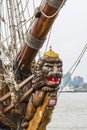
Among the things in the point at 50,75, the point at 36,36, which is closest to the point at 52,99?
the point at 50,75

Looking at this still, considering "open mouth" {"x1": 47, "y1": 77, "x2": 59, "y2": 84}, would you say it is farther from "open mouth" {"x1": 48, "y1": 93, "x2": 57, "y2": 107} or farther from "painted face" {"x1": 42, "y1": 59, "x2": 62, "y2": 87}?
"open mouth" {"x1": 48, "y1": 93, "x2": 57, "y2": 107}

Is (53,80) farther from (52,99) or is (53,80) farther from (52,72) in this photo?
(52,99)

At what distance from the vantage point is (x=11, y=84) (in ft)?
36.4

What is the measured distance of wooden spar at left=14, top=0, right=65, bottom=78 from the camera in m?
10.5

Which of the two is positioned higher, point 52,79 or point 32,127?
point 52,79

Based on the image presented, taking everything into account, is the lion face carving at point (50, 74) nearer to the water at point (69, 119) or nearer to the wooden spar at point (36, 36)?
the wooden spar at point (36, 36)

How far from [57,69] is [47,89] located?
0.37 m

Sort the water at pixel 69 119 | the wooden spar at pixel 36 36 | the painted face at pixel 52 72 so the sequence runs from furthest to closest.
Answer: the water at pixel 69 119
the wooden spar at pixel 36 36
the painted face at pixel 52 72

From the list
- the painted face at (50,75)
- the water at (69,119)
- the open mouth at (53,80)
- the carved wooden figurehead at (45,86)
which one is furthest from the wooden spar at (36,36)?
the water at (69,119)

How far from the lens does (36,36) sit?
11.0 meters

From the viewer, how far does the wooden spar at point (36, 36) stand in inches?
414

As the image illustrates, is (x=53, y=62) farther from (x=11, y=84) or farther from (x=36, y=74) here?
(x=11, y=84)

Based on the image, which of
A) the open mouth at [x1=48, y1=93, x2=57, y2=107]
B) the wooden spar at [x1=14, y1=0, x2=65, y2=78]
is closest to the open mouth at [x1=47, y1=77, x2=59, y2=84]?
the open mouth at [x1=48, y1=93, x2=57, y2=107]

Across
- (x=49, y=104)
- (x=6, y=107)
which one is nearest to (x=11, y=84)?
(x=6, y=107)
